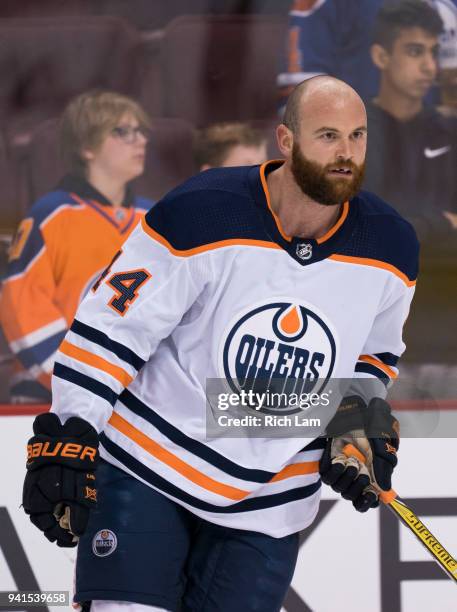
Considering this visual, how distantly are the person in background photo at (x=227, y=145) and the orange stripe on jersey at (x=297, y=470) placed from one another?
0.93m

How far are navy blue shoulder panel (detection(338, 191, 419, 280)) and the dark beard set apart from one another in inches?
3.0

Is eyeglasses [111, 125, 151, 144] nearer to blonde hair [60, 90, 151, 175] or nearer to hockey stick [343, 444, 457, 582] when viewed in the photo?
blonde hair [60, 90, 151, 175]

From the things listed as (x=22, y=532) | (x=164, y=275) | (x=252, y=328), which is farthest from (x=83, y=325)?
(x=22, y=532)

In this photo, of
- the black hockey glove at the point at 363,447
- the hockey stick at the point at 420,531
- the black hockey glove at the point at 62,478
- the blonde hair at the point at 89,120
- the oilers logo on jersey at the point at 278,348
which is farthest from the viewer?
the blonde hair at the point at 89,120

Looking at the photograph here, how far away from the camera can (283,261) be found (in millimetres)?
1602

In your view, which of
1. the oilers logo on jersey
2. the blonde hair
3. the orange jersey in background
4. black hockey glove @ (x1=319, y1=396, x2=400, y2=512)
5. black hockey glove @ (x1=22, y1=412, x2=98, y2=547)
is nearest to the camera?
black hockey glove @ (x1=22, y1=412, x2=98, y2=547)

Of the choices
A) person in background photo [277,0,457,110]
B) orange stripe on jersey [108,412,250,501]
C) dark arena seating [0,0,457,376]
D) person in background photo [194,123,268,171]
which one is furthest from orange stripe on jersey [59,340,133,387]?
person in background photo [277,0,457,110]

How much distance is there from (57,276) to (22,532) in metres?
0.55

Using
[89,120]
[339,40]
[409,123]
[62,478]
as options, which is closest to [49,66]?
[89,120]

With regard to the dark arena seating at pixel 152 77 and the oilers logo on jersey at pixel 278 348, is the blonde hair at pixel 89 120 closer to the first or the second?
the dark arena seating at pixel 152 77

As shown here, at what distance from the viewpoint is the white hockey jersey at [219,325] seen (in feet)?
5.16

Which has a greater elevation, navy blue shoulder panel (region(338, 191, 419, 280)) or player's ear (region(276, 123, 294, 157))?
player's ear (region(276, 123, 294, 157))

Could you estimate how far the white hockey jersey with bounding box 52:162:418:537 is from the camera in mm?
1571

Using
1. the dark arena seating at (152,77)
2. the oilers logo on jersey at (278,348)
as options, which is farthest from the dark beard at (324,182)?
the dark arena seating at (152,77)
